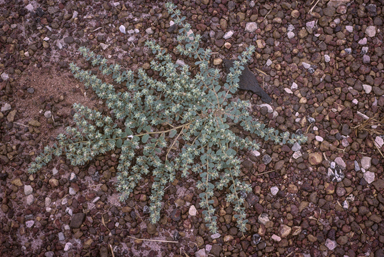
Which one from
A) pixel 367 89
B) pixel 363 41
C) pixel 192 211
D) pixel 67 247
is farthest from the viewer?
pixel 363 41

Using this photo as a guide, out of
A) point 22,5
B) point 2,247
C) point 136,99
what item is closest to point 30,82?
point 22,5

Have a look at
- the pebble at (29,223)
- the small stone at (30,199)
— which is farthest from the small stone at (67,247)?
the small stone at (30,199)

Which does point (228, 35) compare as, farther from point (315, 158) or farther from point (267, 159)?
point (315, 158)

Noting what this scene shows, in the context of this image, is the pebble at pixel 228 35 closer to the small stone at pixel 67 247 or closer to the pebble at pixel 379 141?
the pebble at pixel 379 141

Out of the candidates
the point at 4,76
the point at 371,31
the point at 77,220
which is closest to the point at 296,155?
the point at 371,31

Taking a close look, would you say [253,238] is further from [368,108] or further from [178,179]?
[368,108]

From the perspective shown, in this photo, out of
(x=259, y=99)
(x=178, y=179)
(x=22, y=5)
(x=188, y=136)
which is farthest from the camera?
(x=22, y=5)
